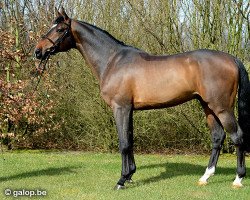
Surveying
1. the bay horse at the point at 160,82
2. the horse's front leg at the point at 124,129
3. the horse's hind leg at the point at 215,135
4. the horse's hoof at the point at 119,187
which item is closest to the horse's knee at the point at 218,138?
the horse's hind leg at the point at 215,135

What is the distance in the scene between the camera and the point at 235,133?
589cm

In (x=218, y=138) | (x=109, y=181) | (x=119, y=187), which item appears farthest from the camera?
(x=109, y=181)

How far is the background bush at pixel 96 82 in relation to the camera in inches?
416

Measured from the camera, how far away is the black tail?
599 cm

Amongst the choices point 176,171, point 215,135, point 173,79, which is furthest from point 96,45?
point 176,171

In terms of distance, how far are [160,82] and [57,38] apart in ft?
5.64

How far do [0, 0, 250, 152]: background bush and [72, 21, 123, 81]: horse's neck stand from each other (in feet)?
12.7

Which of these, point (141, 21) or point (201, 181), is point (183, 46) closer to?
point (141, 21)

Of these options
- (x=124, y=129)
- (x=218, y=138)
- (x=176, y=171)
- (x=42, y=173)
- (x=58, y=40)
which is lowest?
(x=176, y=171)

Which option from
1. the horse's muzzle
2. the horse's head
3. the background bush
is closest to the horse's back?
the horse's head

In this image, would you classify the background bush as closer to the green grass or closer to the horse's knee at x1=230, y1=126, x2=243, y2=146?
the green grass

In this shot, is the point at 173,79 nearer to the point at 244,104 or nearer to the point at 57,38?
the point at 244,104

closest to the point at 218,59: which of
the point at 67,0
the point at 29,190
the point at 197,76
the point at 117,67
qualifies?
the point at 197,76

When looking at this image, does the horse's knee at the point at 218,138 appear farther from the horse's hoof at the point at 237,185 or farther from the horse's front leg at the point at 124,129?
the horse's front leg at the point at 124,129
